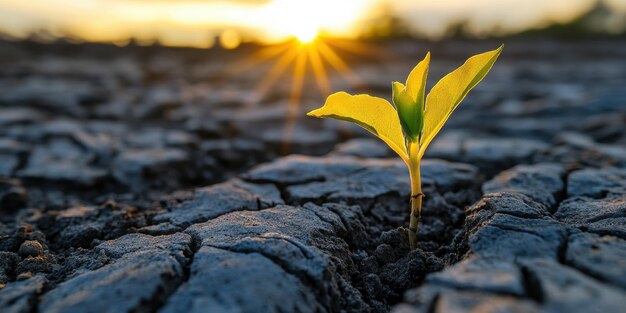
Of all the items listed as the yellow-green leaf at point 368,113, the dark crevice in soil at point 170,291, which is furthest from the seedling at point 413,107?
the dark crevice in soil at point 170,291

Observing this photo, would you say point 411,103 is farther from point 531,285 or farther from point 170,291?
point 170,291

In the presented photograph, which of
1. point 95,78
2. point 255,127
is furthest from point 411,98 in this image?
point 95,78

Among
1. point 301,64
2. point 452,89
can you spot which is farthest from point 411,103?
point 301,64

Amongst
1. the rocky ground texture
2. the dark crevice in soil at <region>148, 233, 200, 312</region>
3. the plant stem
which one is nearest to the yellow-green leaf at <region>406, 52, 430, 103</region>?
the plant stem

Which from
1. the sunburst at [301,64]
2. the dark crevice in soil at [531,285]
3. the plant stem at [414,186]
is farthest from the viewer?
the sunburst at [301,64]

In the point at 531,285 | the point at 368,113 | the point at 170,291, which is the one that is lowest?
the point at 170,291

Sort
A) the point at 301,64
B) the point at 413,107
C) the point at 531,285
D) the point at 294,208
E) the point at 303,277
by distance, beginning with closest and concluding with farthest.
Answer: the point at 531,285 → the point at 303,277 → the point at 413,107 → the point at 294,208 → the point at 301,64

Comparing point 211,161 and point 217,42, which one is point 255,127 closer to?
point 211,161

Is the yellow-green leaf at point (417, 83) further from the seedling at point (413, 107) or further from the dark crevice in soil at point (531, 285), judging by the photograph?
the dark crevice in soil at point (531, 285)
